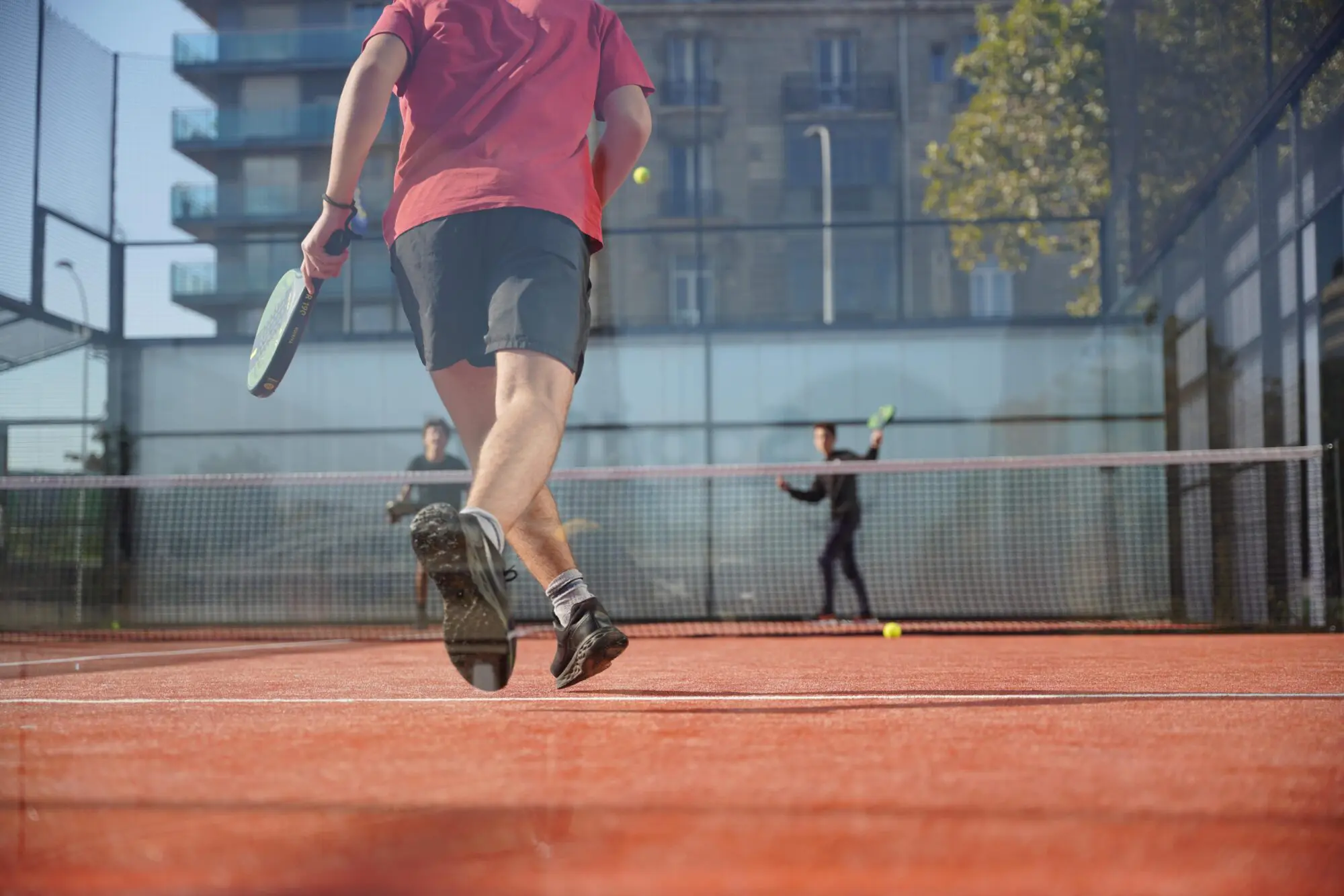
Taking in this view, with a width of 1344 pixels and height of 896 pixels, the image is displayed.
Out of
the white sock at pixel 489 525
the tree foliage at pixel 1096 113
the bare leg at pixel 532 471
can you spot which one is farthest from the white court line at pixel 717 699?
the tree foliage at pixel 1096 113

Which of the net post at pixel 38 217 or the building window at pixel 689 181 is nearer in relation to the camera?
the net post at pixel 38 217

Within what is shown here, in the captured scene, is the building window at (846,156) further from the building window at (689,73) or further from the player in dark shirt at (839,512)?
the player in dark shirt at (839,512)

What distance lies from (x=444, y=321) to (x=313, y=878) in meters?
1.83

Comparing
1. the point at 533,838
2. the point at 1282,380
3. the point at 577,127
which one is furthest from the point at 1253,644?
the point at 533,838

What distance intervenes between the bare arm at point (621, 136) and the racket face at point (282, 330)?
77 cm

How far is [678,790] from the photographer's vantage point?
1432 mm

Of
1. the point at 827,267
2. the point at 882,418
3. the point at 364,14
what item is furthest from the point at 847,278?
the point at 364,14

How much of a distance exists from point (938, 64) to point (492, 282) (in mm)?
10540

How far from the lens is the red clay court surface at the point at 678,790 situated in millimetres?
1046

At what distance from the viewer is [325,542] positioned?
992 cm

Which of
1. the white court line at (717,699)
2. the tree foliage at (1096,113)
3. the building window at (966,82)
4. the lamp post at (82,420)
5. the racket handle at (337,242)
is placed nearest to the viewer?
the white court line at (717,699)

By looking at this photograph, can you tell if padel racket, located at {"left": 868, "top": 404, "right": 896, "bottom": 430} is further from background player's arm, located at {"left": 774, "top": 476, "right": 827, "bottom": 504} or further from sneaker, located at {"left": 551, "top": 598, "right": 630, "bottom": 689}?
sneaker, located at {"left": 551, "top": 598, "right": 630, "bottom": 689}

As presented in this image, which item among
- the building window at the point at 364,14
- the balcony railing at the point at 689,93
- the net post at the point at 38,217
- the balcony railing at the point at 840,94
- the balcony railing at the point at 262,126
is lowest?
the net post at the point at 38,217

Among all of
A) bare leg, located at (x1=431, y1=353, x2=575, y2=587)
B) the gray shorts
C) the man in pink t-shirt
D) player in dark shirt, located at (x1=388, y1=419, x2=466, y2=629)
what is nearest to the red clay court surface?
bare leg, located at (x1=431, y1=353, x2=575, y2=587)
